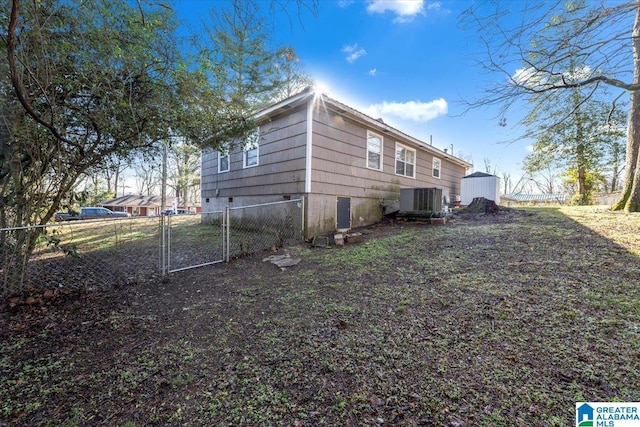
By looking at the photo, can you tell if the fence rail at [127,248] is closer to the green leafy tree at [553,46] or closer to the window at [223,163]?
the window at [223,163]

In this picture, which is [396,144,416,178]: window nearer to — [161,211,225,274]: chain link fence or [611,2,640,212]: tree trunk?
[611,2,640,212]: tree trunk

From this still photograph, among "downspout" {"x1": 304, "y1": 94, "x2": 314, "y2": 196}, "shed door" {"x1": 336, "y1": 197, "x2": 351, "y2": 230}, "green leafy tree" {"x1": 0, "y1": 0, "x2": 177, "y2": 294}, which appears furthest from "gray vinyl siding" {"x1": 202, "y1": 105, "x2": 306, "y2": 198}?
"green leafy tree" {"x1": 0, "y1": 0, "x2": 177, "y2": 294}

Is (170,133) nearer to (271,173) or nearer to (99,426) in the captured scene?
(271,173)

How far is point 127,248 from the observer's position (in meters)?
6.38

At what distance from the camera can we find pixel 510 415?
160 centimetres

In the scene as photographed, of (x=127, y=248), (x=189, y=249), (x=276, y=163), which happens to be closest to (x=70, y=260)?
(x=127, y=248)

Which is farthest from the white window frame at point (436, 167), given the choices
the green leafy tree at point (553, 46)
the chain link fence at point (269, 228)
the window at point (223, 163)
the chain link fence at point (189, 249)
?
the chain link fence at point (189, 249)

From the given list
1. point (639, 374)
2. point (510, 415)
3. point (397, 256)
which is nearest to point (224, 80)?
point (397, 256)

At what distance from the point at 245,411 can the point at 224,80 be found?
560 centimetres

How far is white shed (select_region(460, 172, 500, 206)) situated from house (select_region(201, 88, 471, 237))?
5.17 m

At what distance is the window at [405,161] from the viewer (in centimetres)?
987

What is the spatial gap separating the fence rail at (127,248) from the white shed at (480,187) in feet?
36.5

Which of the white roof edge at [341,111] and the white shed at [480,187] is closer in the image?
the white roof edge at [341,111]

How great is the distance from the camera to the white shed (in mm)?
13172
